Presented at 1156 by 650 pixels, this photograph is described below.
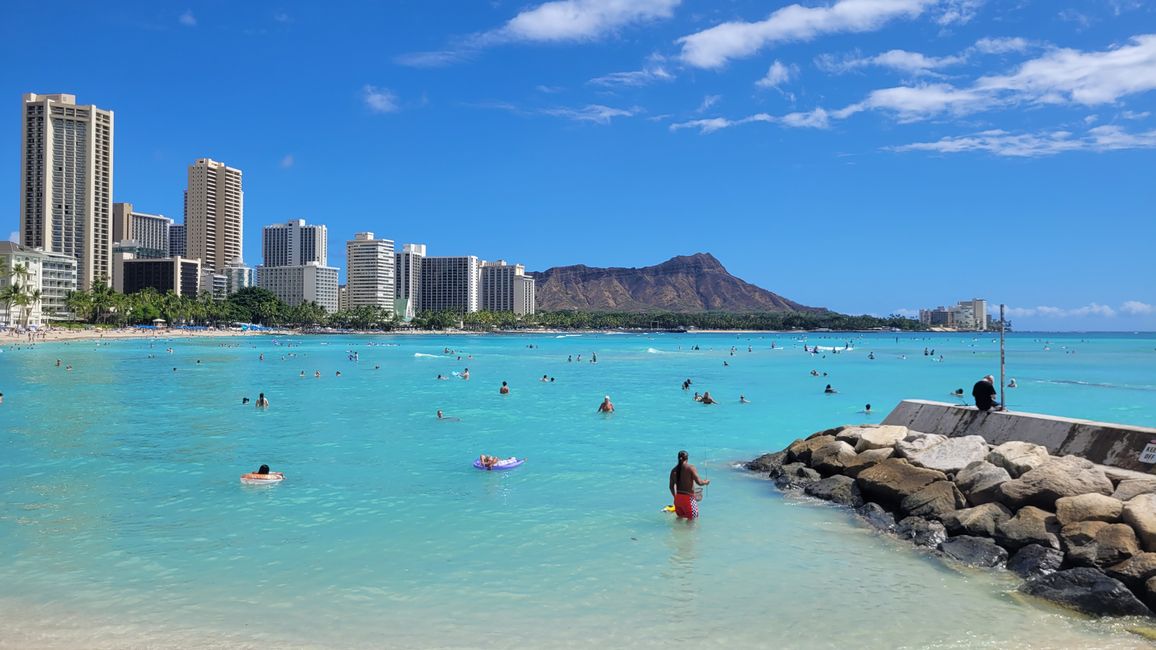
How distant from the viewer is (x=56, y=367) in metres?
58.6

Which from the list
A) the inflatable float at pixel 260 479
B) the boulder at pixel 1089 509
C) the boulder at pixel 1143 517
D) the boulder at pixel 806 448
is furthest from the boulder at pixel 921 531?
the inflatable float at pixel 260 479

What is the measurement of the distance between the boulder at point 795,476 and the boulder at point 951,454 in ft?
7.12

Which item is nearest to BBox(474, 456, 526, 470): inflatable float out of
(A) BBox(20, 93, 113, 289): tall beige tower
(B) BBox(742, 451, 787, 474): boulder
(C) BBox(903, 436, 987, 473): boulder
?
(B) BBox(742, 451, 787, 474): boulder

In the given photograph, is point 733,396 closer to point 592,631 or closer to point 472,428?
point 472,428

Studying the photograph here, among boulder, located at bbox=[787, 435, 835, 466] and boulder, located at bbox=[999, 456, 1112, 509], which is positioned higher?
boulder, located at bbox=[999, 456, 1112, 509]

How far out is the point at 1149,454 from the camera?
12891 millimetres

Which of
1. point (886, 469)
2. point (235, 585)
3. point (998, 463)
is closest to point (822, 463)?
point (886, 469)

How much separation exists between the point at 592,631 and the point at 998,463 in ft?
28.4

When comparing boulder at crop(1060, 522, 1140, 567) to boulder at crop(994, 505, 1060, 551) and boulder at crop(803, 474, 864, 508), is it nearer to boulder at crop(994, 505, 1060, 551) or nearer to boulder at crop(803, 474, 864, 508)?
boulder at crop(994, 505, 1060, 551)

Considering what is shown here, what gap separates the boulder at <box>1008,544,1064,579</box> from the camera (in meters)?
10.9

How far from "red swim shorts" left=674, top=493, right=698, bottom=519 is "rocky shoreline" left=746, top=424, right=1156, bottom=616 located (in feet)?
10.3

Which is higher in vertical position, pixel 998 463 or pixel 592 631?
pixel 998 463

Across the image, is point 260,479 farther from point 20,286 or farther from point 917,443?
point 20,286

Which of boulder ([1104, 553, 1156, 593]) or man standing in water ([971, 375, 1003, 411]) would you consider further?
man standing in water ([971, 375, 1003, 411])
